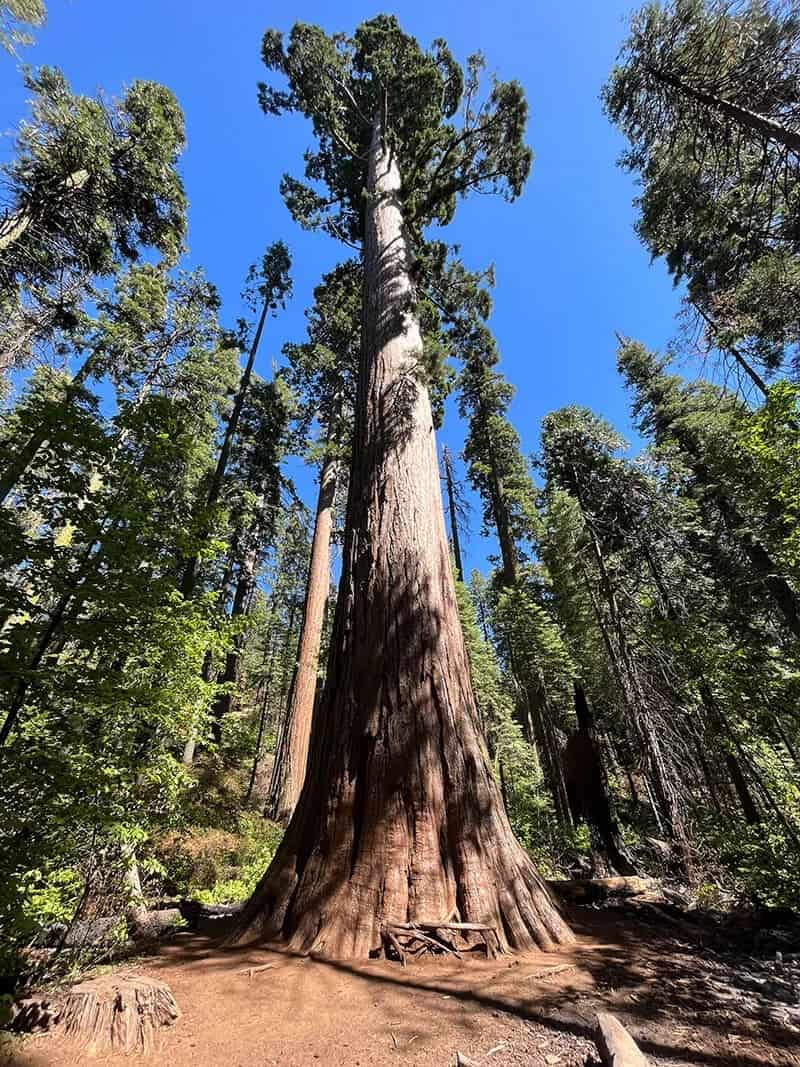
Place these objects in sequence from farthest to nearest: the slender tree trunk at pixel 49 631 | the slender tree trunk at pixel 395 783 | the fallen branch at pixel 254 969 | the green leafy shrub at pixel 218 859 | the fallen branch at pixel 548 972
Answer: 1. the green leafy shrub at pixel 218 859
2. the slender tree trunk at pixel 49 631
3. the slender tree trunk at pixel 395 783
4. the fallen branch at pixel 254 969
5. the fallen branch at pixel 548 972

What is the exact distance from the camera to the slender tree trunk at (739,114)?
6.39m

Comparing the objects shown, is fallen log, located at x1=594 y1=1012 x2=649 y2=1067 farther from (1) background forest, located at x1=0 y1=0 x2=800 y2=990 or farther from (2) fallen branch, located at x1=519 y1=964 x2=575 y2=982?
(1) background forest, located at x1=0 y1=0 x2=800 y2=990

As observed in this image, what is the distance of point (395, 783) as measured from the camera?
114 inches

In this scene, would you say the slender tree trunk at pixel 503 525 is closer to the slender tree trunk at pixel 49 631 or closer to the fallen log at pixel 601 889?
the fallen log at pixel 601 889

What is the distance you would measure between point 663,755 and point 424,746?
646 cm

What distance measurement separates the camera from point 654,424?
58.4 ft

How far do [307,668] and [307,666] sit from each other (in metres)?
0.04

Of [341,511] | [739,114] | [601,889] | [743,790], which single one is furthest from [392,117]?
[743,790]

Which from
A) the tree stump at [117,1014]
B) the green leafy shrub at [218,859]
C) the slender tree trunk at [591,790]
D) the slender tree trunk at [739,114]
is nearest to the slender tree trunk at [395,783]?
the tree stump at [117,1014]

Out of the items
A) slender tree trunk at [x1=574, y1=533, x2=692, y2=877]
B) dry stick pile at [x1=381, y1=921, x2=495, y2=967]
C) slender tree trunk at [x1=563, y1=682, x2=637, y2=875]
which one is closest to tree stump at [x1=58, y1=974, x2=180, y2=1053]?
dry stick pile at [x1=381, y1=921, x2=495, y2=967]

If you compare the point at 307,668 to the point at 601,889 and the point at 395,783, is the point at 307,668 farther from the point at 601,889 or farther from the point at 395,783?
the point at 395,783

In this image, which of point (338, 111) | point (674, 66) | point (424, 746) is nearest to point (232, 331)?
point (338, 111)

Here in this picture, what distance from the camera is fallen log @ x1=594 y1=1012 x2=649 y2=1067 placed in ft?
4.73

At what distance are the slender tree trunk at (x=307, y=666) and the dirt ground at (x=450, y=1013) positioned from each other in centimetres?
669
